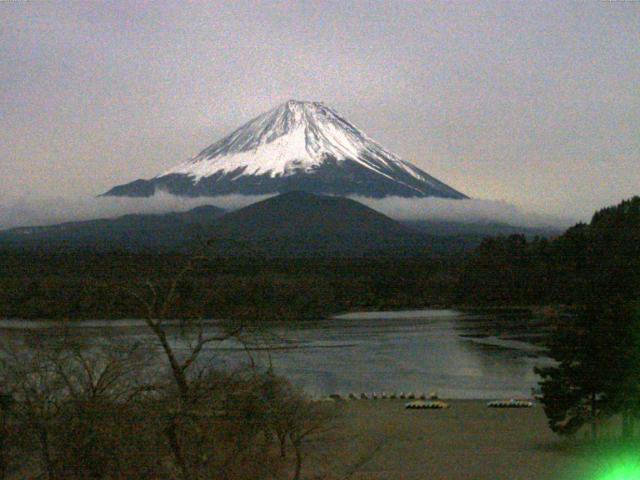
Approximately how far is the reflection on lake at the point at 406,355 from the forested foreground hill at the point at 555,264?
8.71 metres

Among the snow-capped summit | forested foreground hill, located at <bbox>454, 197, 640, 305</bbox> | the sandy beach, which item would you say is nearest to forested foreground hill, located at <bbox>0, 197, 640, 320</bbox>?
forested foreground hill, located at <bbox>454, 197, 640, 305</bbox>

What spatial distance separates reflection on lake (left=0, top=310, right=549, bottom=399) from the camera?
21.3 metres

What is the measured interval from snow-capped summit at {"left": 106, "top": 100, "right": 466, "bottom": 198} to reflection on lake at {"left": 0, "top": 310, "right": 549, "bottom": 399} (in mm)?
82019

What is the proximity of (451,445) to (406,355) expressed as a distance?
1335 centimetres

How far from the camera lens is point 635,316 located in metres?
13.0

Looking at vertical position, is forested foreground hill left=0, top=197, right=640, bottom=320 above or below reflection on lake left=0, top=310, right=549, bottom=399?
above

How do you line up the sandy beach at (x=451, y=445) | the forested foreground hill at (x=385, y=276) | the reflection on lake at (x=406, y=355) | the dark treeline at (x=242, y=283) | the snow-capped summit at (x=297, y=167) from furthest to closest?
the snow-capped summit at (x=297, y=167) → the forested foreground hill at (x=385, y=276) → the dark treeline at (x=242, y=283) → the reflection on lake at (x=406, y=355) → the sandy beach at (x=451, y=445)

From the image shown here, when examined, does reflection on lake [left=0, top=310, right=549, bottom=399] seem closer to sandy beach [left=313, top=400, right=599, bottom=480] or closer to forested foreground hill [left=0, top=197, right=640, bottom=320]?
sandy beach [left=313, top=400, right=599, bottom=480]

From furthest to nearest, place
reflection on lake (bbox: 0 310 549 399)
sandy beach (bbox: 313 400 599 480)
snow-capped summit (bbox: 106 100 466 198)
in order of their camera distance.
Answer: snow-capped summit (bbox: 106 100 466 198)
reflection on lake (bbox: 0 310 549 399)
sandy beach (bbox: 313 400 599 480)

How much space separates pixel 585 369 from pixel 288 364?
1268 cm

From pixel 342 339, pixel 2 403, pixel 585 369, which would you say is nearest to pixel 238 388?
pixel 2 403

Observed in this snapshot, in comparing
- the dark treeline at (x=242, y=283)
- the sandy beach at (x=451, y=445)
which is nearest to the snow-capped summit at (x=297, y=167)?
the dark treeline at (x=242, y=283)

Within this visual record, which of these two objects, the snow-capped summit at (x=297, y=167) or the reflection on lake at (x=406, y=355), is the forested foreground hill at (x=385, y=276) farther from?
the snow-capped summit at (x=297, y=167)

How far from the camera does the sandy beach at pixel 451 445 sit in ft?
38.3
